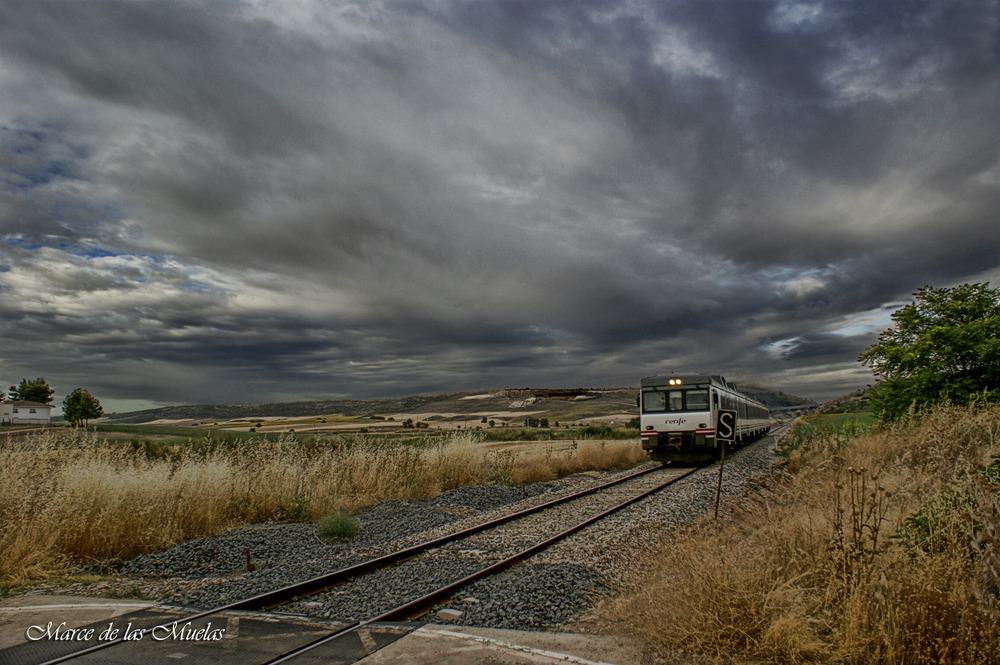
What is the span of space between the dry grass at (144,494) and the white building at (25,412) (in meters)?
94.6

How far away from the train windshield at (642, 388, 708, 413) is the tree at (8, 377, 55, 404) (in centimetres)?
12100

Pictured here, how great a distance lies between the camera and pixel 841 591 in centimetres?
412

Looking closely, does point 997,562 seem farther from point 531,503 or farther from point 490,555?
point 531,503

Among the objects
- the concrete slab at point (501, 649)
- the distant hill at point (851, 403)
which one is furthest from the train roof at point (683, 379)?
the concrete slab at point (501, 649)

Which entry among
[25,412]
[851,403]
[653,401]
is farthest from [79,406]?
[851,403]

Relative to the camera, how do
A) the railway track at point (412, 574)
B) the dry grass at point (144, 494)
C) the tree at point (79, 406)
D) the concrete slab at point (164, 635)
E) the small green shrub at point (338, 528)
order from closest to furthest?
the concrete slab at point (164, 635), the railway track at point (412, 574), the dry grass at point (144, 494), the small green shrub at point (338, 528), the tree at point (79, 406)

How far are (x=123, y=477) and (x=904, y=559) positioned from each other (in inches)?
421

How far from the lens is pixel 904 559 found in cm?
434

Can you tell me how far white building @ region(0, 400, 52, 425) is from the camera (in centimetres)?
8262

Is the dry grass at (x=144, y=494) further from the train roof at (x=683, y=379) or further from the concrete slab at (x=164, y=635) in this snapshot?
the train roof at (x=683, y=379)

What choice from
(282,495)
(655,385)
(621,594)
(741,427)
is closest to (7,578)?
(282,495)

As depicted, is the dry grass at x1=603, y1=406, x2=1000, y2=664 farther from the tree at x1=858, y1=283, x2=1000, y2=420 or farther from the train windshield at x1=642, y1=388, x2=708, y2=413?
the train windshield at x1=642, y1=388, x2=708, y2=413

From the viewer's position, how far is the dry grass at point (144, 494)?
7.44 m

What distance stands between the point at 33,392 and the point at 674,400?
122459mm
